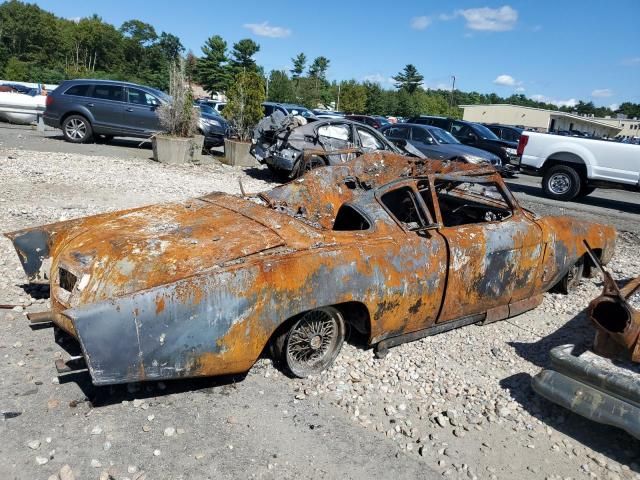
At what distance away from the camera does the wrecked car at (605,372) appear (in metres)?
3.03

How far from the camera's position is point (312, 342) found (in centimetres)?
361

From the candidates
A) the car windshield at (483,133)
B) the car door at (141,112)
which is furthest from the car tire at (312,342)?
the car windshield at (483,133)

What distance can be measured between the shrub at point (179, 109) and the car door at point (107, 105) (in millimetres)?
2291

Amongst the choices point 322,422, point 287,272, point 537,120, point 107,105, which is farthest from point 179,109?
point 537,120

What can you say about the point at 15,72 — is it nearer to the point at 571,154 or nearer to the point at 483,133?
the point at 483,133

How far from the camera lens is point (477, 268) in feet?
13.6

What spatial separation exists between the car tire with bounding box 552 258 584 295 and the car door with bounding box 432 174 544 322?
997mm

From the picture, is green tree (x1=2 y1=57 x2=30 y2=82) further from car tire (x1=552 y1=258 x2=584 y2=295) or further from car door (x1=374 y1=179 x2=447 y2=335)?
car door (x1=374 y1=179 x2=447 y2=335)

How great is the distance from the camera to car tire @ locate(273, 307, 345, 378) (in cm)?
350


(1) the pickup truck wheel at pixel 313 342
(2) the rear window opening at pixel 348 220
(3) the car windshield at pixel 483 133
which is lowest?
(1) the pickup truck wheel at pixel 313 342

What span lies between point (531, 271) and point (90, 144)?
509 inches

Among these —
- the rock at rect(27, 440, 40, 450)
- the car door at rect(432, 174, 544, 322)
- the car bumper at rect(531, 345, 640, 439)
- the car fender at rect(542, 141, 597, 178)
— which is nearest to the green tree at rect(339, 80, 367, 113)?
the car fender at rect(542, 141, 597, 178)

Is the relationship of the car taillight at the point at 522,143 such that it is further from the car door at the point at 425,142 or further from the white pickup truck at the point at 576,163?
the car door at the point at 425,142

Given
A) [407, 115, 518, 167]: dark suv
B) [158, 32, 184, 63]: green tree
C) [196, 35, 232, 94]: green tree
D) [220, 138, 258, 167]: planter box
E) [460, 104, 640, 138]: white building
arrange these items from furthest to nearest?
[158, 32, 184, 63]: green tree → [196, 35, 232, 94]: green tree → [460, 104, 640, 138]: white building → [407, 115, 518, 167]: dark suv → [220, 138, 258, 167]: planter box
